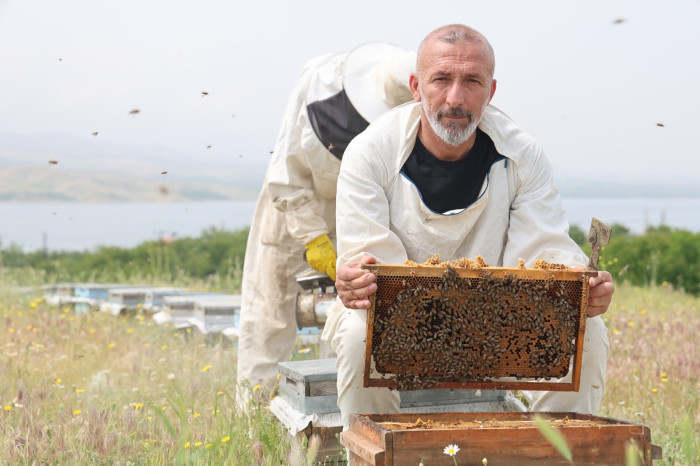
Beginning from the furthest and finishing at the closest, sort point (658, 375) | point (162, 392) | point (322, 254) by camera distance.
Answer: point (658, 375)
point (162, 392)
point (322, 254)

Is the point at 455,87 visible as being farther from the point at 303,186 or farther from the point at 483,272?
the point at 303,186

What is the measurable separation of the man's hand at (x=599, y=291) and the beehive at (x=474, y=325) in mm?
72

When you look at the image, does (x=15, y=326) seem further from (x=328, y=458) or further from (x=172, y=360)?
(x=328, y=458)

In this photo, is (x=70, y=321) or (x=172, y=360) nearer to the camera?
(x=172, y=360)

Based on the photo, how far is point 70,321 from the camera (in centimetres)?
773

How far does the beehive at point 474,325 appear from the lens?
288 cm

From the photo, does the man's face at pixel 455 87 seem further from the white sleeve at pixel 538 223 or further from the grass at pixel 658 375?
the grass at pixel 658 375

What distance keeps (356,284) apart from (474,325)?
0.52 m

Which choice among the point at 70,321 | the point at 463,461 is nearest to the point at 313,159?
the point at 463,461

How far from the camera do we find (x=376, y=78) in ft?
14.6

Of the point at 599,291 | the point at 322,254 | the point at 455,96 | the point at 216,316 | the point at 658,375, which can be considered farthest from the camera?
the point at 216,316

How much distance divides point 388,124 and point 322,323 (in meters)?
1.79

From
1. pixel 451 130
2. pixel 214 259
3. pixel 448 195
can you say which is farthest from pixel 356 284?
pixel 214 259

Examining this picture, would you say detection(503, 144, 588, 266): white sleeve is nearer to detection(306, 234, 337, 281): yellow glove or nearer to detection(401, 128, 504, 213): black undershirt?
detection(401, 128, 504, 213): black undershirt
